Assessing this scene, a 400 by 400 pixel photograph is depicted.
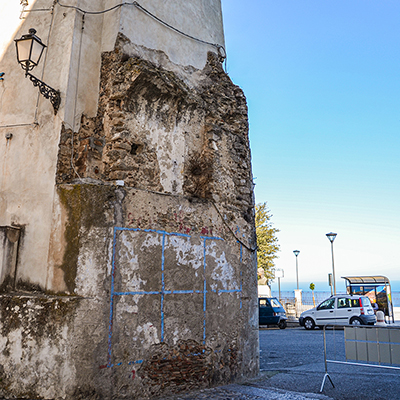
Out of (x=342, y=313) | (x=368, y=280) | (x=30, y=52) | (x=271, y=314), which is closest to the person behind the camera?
(x=30, y=52)

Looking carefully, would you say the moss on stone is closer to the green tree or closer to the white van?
the white van

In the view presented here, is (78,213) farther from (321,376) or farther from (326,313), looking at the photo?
(326,313)

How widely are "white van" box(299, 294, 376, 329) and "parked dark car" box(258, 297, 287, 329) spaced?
1107 millimetres

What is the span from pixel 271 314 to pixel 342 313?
11.0 feet

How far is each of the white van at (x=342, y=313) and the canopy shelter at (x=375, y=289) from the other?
14.1 feet

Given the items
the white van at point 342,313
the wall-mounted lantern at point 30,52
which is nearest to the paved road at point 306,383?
the wall-mounted lantern at point 30,52

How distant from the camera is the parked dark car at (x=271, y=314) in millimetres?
19312

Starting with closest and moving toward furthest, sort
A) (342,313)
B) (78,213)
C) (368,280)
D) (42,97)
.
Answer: (78,213) → (42,97) → (342,313) → (368,280)

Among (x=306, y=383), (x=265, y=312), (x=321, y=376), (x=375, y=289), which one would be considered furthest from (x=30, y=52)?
(x=375, y=289)

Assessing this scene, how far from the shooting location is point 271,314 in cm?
1944

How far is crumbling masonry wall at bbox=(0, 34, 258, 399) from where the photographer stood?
5.51 m

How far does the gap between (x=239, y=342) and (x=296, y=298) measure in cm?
2115

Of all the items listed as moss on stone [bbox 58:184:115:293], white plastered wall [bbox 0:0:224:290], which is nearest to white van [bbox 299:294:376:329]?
moss on stone [bbox 58:184:115:293]

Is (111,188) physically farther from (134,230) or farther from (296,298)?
(296,298)
